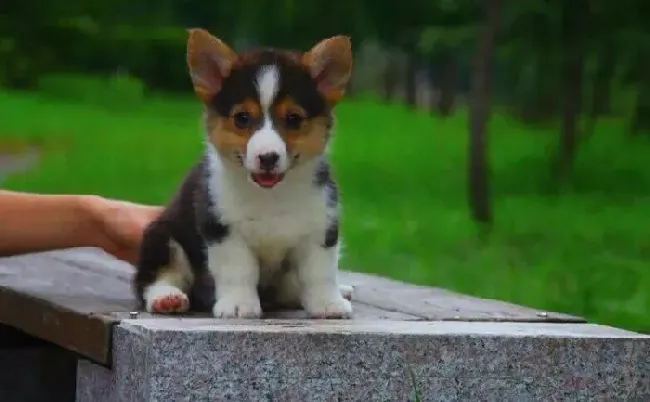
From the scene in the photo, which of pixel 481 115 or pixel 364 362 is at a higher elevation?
pixel 481 115

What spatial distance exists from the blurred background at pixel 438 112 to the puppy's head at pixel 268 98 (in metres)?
1.91

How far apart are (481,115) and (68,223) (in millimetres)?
3366

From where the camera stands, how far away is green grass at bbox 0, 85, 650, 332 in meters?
4.79

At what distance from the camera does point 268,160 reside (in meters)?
2.19

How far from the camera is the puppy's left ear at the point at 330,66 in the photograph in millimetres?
2297

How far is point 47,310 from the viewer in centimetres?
251

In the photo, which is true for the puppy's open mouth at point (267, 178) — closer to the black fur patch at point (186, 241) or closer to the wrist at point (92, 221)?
the black fur patch at point (186, 241)

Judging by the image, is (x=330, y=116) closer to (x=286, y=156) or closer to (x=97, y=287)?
(x=286, y=156)

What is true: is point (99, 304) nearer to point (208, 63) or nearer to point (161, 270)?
point (161, 270)

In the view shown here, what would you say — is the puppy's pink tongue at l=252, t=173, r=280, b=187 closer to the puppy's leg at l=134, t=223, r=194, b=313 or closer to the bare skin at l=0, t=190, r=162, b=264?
the puppy's leg at l=134, t=223, r=194, b=313

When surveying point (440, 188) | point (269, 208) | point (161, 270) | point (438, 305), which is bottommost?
point (440, 188)

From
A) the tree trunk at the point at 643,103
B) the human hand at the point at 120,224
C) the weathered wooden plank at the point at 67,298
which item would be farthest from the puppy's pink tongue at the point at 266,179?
the tree trunk at the point at 643,103

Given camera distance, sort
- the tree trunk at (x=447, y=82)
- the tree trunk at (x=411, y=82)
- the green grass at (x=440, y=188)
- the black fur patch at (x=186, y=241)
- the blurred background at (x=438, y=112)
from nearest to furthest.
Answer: the black fur patch at (x=186, y=241) < the green grass at (x=440, y=188) < the blurred background at (x=438, y=112) < the tree trunk at (x=447, y=82) < the tree trunk at (x=411, y=82)

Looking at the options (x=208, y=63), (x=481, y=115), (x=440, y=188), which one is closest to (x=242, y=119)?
(x=208, y=63)
